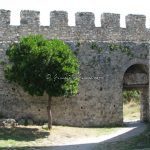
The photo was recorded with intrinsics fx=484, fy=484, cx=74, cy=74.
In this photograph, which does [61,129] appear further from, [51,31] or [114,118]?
[51,31]

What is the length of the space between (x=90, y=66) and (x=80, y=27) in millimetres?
2069

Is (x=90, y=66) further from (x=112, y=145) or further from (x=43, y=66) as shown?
(x=112, y=145)

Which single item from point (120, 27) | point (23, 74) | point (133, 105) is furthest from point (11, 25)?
point (133, 105)

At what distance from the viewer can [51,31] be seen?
23703 mm

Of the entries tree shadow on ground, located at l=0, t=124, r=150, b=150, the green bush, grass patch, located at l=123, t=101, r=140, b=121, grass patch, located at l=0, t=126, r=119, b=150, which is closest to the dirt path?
tree shadow on ground, located at l=0, t=124, r=150, b=150

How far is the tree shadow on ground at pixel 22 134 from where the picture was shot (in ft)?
60.5

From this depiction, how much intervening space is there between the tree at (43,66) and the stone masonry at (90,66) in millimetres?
1900

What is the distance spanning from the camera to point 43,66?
19844mm

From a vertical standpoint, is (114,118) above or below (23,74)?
below

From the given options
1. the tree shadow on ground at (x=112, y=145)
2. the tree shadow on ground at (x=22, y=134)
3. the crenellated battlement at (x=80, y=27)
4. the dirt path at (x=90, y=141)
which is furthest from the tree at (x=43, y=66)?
the tree shadow on ground at (x=112, y=145)

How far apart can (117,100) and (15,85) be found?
16.7 ft

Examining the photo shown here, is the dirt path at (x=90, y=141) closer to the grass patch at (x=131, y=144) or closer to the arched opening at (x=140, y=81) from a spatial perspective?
the grass patch at (x=131, y=144)

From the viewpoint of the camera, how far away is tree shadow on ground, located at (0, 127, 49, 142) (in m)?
18.4

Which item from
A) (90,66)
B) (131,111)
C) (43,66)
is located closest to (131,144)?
(43,66)
